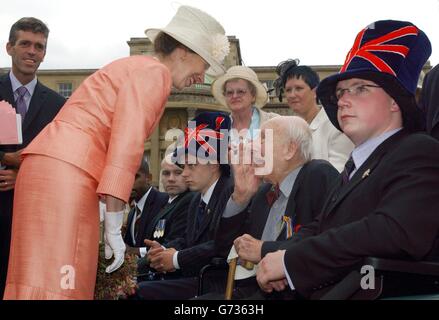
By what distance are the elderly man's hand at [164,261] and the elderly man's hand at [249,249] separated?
1476mm

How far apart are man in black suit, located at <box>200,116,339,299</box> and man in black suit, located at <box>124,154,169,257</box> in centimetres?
221

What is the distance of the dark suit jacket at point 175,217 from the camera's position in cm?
535

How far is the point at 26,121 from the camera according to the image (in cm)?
450

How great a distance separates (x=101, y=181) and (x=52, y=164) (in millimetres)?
275

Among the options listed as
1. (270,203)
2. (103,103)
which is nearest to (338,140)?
(270,203)

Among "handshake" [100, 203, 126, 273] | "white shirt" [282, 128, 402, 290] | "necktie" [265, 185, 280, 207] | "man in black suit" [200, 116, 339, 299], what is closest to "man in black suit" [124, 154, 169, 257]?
"man in black suit" [200, 116, 339, 299]

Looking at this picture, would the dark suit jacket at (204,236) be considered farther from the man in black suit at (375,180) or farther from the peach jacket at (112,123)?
the peach jacket at (112,123)

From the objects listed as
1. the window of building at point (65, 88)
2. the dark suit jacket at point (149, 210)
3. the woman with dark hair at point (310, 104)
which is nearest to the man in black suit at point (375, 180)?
the woman with dark hair at point (310, 104)

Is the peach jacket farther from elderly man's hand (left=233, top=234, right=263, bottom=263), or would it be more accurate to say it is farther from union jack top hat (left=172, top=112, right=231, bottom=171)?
union jack top hat (left=172, top=112, right=231, bottom=171)

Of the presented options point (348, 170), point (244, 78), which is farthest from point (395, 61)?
point (244, 78)

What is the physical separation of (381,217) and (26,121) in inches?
119

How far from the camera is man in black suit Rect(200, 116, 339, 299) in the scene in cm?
354

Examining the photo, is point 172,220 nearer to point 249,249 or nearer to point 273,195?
point 273,195
